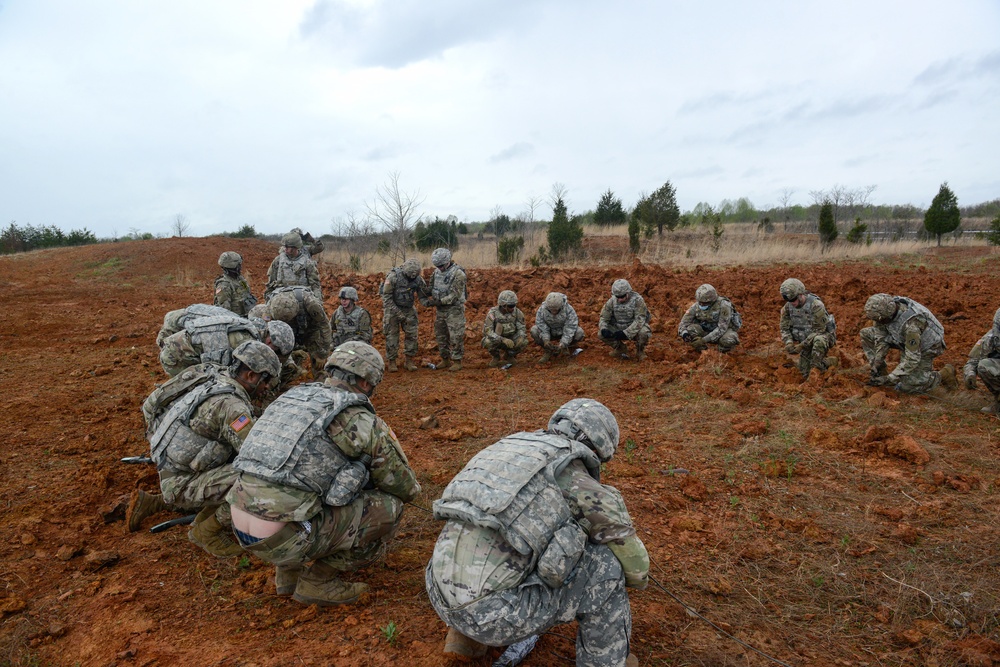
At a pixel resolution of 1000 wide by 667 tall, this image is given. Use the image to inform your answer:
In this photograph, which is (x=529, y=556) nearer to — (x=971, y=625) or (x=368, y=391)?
(x=368, y=391)

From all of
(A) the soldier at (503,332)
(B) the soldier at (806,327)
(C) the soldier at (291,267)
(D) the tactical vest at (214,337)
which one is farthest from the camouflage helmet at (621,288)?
(D) the tactical vest at (214,337)

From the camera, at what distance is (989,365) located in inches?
231

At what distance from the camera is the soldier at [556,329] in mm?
8844

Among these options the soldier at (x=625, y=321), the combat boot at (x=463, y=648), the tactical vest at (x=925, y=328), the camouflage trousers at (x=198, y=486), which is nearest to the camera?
the combat boot at (x=463, y=648)

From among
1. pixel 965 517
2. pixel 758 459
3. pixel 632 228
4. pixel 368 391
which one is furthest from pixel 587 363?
pixel 632 228

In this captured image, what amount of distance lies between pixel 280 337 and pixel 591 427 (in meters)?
3.92

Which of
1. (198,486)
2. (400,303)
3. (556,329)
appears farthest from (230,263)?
(556,329)

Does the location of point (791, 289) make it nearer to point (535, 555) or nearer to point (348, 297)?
point (348, 297)

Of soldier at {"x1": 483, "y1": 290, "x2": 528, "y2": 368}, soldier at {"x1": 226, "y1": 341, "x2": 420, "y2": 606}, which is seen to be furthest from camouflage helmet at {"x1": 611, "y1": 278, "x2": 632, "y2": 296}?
soldier at {"x1": 226, "y1": 341, "x2": 420, "y2": 606}

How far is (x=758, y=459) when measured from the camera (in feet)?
17.0

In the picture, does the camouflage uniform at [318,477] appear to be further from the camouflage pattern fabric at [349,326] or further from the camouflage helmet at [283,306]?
the camouflage pattern fabric at [349,326]

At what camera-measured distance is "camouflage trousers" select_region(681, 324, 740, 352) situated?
28.3 feet

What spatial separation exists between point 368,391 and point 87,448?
3.84 m

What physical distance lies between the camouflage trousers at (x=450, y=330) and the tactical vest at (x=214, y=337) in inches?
162
